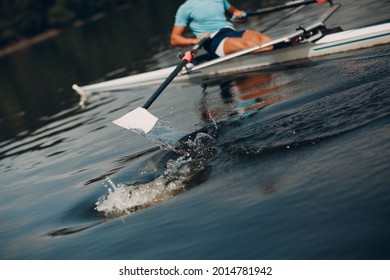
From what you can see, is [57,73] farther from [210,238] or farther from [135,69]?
[210,238]

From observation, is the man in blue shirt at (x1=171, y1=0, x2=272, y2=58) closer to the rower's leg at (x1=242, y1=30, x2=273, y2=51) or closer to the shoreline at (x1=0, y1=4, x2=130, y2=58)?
the rower's leg at (x1=242, y1=30, x2=273, y2=51)

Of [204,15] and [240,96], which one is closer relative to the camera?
[240,96]

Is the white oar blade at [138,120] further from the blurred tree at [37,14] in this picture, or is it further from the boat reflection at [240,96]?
the blurred tree at [37,14]

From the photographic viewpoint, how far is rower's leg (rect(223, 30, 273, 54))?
941 centimetres

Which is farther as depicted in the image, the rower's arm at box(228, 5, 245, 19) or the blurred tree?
the blurred tree

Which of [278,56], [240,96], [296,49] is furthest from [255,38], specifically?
[240,96]

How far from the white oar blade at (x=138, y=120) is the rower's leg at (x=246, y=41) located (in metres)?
3.34

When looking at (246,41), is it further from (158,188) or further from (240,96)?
(158,188)

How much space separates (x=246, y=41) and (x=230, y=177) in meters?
5.01

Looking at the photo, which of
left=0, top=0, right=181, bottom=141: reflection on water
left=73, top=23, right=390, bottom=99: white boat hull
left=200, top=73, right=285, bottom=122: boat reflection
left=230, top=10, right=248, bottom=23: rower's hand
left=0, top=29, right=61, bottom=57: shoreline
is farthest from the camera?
left=0, top=29, right=61, bottom=57: shoreline

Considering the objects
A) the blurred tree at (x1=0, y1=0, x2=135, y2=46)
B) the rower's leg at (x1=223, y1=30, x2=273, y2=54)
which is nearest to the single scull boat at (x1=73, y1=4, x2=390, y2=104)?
the rower's leg at (x1=223, y1=30, x2=273, y2=54)

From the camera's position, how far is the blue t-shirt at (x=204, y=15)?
33.2 ft

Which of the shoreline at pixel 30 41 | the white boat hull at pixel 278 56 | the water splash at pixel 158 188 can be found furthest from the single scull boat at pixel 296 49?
the shoreline at pixel 30 41

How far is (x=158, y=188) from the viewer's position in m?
5.40
